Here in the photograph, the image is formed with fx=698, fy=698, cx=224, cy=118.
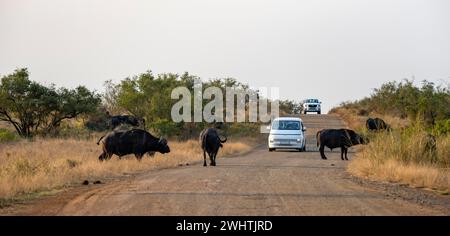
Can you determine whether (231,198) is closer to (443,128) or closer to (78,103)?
(443,128)

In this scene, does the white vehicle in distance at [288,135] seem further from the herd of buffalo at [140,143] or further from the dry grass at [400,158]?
the dry grass at [400,158]

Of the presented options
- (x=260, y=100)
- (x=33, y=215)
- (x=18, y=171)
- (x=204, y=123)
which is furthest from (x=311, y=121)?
(x=33, y=215)

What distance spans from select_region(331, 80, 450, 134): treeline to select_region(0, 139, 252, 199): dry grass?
10.0 meters

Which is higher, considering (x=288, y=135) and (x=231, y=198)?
(x=288, y=135)

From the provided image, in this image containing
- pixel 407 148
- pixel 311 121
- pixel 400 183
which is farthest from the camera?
pixel 311 121

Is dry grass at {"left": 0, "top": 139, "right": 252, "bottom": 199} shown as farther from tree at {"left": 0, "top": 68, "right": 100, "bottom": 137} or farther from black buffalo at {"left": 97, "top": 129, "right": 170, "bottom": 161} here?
tree at {"left": 0, "top": 68, "right": 100, "bottom": 137}

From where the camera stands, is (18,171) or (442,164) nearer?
(18,171)

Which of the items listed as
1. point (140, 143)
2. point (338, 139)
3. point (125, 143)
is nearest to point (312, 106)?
point (338, 139)

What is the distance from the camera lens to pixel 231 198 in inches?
571

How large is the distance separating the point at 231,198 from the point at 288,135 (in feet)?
77.3

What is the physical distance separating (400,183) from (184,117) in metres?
30.2

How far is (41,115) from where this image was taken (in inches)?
1973
